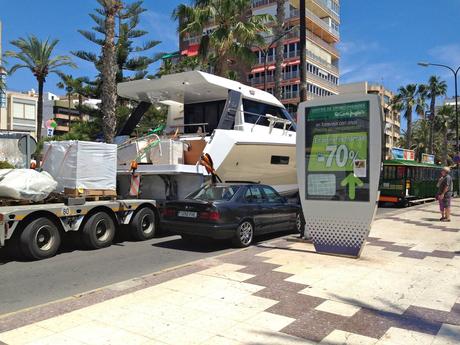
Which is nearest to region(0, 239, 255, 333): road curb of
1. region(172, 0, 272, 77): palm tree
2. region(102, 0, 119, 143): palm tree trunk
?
region(102, 0, 119, 143): palm tree trunk

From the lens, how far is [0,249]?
28.9ft

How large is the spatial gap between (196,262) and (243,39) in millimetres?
16706

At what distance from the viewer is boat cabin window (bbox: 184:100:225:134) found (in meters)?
13.6

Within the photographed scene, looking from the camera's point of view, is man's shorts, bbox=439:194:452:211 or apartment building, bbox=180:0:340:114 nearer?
man's shorts, bbox=439:194:452:211

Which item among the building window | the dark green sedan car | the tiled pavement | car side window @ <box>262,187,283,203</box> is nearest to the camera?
the tiled pavement

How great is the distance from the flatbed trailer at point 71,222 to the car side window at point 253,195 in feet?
7.88

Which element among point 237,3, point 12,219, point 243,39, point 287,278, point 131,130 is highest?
point 237,3

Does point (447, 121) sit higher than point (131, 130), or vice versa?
point (447, 121)

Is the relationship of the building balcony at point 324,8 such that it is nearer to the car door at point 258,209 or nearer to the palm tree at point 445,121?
the palm tree at point 445,121

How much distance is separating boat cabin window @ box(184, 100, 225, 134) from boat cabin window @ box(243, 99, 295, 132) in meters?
0.77

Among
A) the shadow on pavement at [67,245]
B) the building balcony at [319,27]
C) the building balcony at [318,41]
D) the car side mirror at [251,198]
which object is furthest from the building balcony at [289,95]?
the car side mirror at [251,198]

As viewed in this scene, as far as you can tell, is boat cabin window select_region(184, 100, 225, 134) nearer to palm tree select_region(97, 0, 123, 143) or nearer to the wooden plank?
the wooden plank

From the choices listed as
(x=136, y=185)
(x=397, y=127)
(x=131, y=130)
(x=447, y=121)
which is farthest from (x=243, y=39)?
(x=397, y=127)

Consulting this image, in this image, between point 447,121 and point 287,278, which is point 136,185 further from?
point 447,121
